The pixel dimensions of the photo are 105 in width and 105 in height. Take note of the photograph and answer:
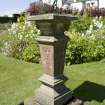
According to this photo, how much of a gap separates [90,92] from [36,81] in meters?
1.76

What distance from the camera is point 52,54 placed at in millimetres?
4852

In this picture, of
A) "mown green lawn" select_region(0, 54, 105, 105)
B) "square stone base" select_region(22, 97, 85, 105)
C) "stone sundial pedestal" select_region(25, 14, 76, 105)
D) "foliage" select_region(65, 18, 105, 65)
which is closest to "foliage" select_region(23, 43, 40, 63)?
"mown green lawn" select_region(0, 54, 105, 105)

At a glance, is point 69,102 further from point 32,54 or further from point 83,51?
point 32,54

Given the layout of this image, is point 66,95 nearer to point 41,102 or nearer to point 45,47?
point 41,102

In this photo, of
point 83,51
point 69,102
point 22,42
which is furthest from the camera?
point 22,42

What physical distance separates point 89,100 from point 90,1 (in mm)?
23991

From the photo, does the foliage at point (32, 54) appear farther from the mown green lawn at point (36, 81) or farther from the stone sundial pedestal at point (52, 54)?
the stone sundial pedestal at point (52, 54)

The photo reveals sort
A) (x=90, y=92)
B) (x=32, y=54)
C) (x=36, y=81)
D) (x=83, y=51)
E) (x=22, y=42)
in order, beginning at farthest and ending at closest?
(x=22, y=42) < (x=32, y=54) < (x=83, y=51) < (x=36, y=81) < (x=90, y=92)

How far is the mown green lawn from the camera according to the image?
6022 millimetres

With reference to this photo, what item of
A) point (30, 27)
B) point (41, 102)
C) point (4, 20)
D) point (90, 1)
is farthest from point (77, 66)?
point (4, 20)

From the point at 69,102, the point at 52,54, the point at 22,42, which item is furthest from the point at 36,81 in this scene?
the point at 22,42

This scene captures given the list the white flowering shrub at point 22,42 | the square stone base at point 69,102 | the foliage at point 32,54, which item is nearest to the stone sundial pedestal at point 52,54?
the square stone base at point 69,102

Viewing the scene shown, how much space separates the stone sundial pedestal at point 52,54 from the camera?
4719mm

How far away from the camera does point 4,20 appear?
34.6 m
